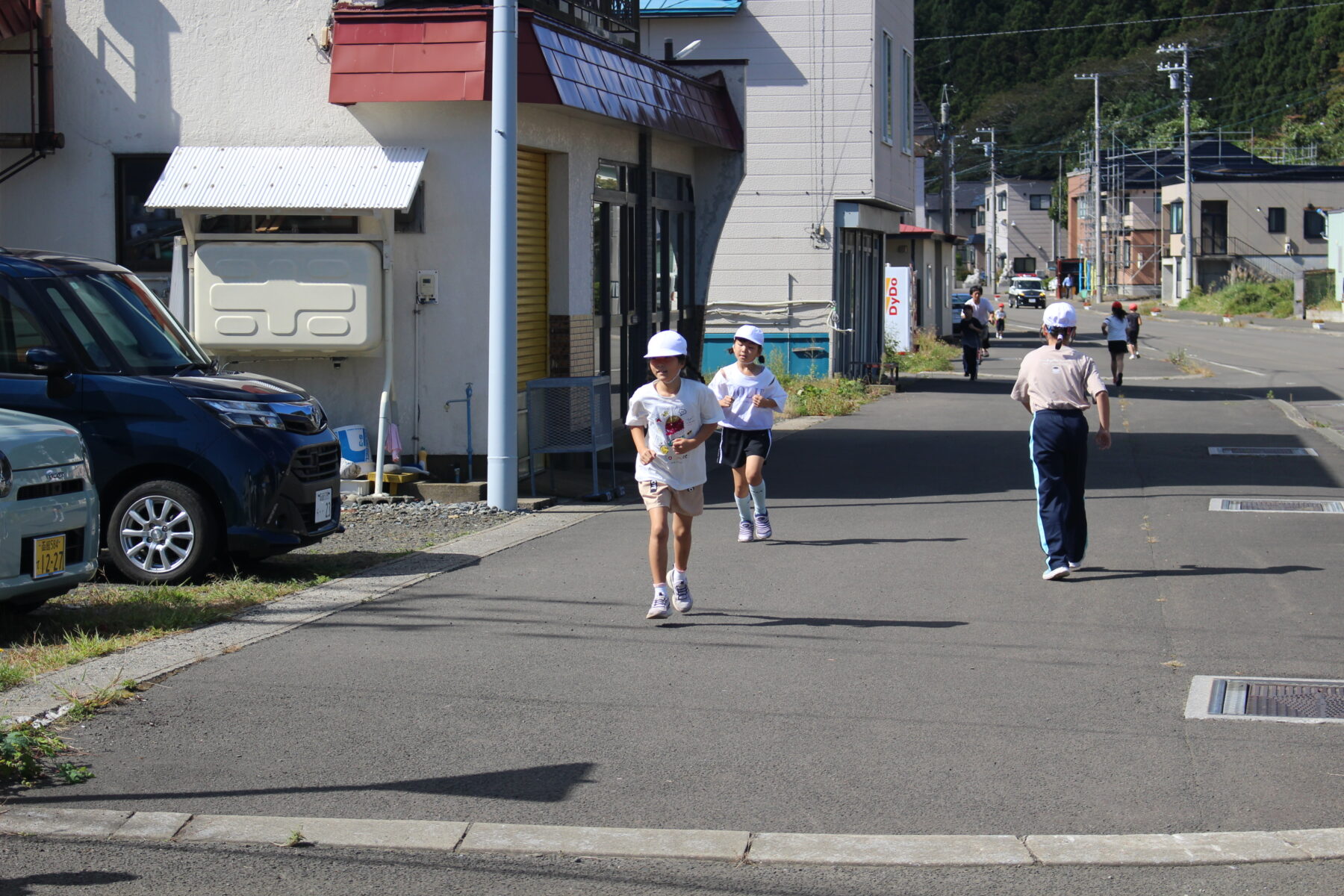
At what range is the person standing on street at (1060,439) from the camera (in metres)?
9.54

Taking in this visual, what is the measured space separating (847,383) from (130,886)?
2123cm

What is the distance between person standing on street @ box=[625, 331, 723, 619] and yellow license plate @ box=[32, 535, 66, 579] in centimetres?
297

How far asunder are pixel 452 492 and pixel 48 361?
4478 millimetres

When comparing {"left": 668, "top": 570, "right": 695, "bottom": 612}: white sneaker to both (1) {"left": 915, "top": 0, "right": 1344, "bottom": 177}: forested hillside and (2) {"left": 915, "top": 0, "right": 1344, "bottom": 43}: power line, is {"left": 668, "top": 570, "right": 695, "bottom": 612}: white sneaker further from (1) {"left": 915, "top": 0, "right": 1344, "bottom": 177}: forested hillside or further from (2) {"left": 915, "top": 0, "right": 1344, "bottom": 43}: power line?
(1) {"left": 915, "top": 0, "right": 1344, "bottom": 177}: forested hillside

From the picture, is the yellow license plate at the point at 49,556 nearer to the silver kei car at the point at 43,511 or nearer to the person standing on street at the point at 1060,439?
the silver kei car at the point at 43,511

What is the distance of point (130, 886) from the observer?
4535 millimetres

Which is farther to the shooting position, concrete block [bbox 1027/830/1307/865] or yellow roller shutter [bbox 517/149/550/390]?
yellow roller shutter [bbox 517/149/550/390]

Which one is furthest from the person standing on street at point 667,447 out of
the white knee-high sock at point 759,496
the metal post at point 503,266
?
the metal post at point 503,266

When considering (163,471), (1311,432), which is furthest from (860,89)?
(163,471)

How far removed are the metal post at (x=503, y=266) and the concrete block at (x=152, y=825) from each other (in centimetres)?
Result: 730

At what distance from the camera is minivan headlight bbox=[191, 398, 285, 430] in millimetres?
9141

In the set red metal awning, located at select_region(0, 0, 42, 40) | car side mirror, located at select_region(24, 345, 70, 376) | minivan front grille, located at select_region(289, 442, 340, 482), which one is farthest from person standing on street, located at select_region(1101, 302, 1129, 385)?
car side mirror, located at select_region(24, 345, 70, 376)

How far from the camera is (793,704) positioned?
6.63m

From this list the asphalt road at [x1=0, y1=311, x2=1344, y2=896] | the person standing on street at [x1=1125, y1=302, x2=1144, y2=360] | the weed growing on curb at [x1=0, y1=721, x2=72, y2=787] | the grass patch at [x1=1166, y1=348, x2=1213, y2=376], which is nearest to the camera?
the asphalt road at [x1=0, y1=311, x2=1344, y2=896]
